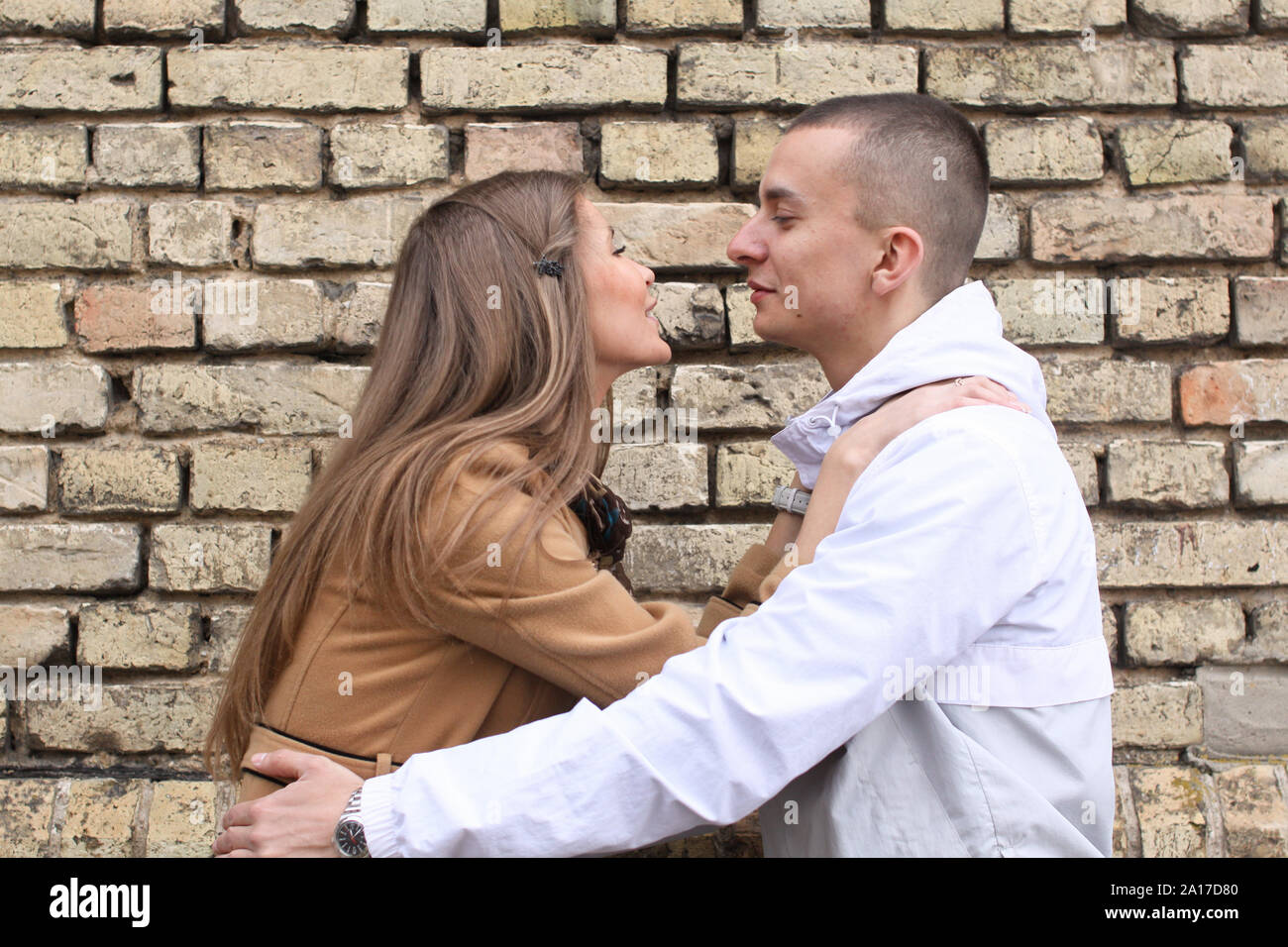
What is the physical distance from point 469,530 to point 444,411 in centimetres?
26

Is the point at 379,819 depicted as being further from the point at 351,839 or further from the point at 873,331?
the point at 873,331

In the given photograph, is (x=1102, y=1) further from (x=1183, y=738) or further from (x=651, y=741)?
(x=651, y=741)

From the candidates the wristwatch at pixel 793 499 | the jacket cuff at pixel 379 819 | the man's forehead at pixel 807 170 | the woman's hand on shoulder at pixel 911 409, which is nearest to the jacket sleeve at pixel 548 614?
the jacket cuff at pixel 379 819

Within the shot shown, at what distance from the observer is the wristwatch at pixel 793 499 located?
177 cm

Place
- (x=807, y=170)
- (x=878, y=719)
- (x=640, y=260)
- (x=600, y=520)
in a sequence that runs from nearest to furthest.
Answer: (x=878, y=719) < (x=600, y=520) < (x=807, y=170) < (x=640, y=260)

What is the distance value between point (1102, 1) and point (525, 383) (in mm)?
1512

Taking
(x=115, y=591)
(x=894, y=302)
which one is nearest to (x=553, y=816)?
(x=894, y=302)

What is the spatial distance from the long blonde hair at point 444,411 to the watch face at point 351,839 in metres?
0.27

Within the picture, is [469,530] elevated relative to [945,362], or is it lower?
lower

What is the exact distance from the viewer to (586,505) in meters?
1.57

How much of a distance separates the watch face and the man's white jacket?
0.01 metres

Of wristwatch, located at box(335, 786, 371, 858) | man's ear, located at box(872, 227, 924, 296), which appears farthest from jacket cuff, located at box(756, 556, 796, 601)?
wristwatch, located at box(335, 786, 371, 858)

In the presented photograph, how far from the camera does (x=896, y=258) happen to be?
1661 mm

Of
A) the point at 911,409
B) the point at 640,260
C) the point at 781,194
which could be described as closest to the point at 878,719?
the point at 911,409
